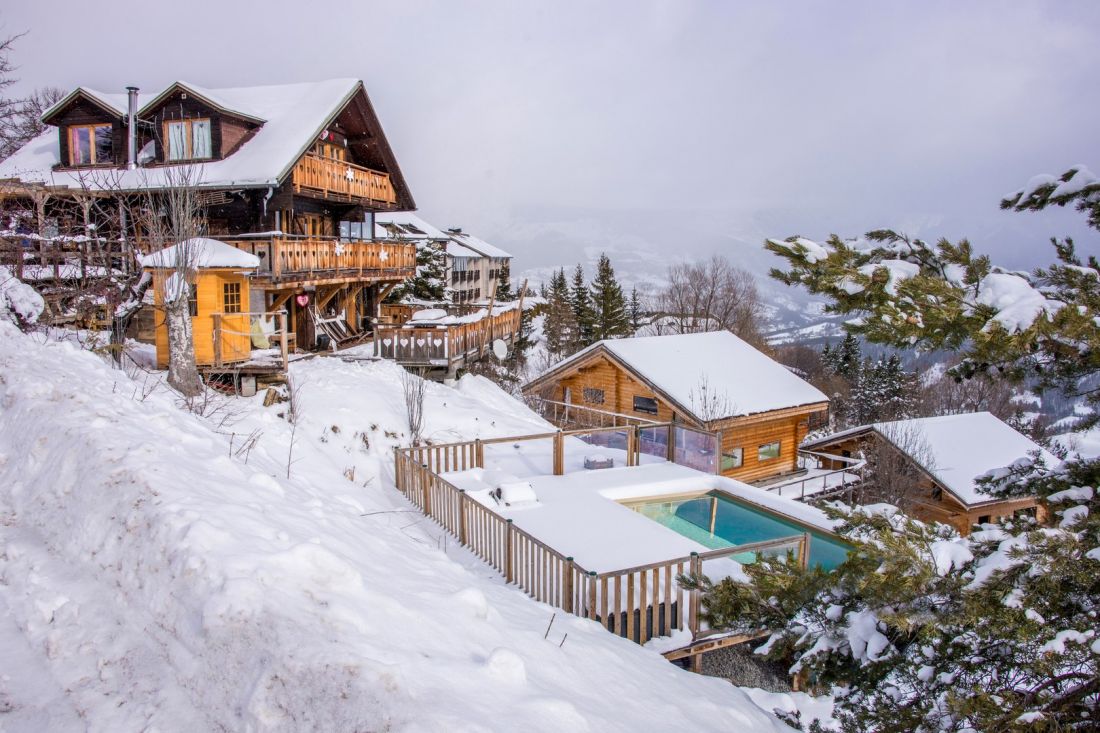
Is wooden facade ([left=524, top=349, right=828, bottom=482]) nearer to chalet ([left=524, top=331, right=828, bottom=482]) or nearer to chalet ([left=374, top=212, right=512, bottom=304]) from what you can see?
chalet ([left=524, top=331, right=828, bottom=482])

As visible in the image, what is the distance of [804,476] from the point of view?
80.5ft

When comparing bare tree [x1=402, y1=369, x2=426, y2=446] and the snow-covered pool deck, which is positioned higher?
bare tree [x1=402, y1=369, x2=426, y2=446]

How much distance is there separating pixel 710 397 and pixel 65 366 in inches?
733

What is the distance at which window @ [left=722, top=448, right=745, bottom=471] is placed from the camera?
22.8 metres

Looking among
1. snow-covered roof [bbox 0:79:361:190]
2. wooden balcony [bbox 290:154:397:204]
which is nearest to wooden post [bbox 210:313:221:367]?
snow-covered roof [bbox 0:79:361:190]

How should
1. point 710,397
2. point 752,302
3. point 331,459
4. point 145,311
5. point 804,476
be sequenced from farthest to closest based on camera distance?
point 752,302, point 804,476, point 710,397, point 145,311, point 331,459

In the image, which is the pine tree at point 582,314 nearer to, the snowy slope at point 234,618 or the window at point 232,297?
the window at point 232,297

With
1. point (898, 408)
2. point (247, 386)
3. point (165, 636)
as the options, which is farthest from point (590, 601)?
point (898, 408)

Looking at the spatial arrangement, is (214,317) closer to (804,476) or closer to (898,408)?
(804,476)

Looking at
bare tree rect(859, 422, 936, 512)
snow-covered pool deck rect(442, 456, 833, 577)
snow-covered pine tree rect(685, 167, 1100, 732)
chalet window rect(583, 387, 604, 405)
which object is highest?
snow-covered pine tree rect(685, 167, 1100, 732)

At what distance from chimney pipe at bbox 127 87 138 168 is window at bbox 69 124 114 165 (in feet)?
2.99

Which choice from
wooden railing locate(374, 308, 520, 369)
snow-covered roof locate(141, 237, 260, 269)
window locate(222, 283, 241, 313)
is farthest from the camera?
wooden railing locate(374, 308, 520, 369)

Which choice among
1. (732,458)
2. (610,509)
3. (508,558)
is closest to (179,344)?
(508,558)

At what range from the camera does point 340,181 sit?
894 inches
